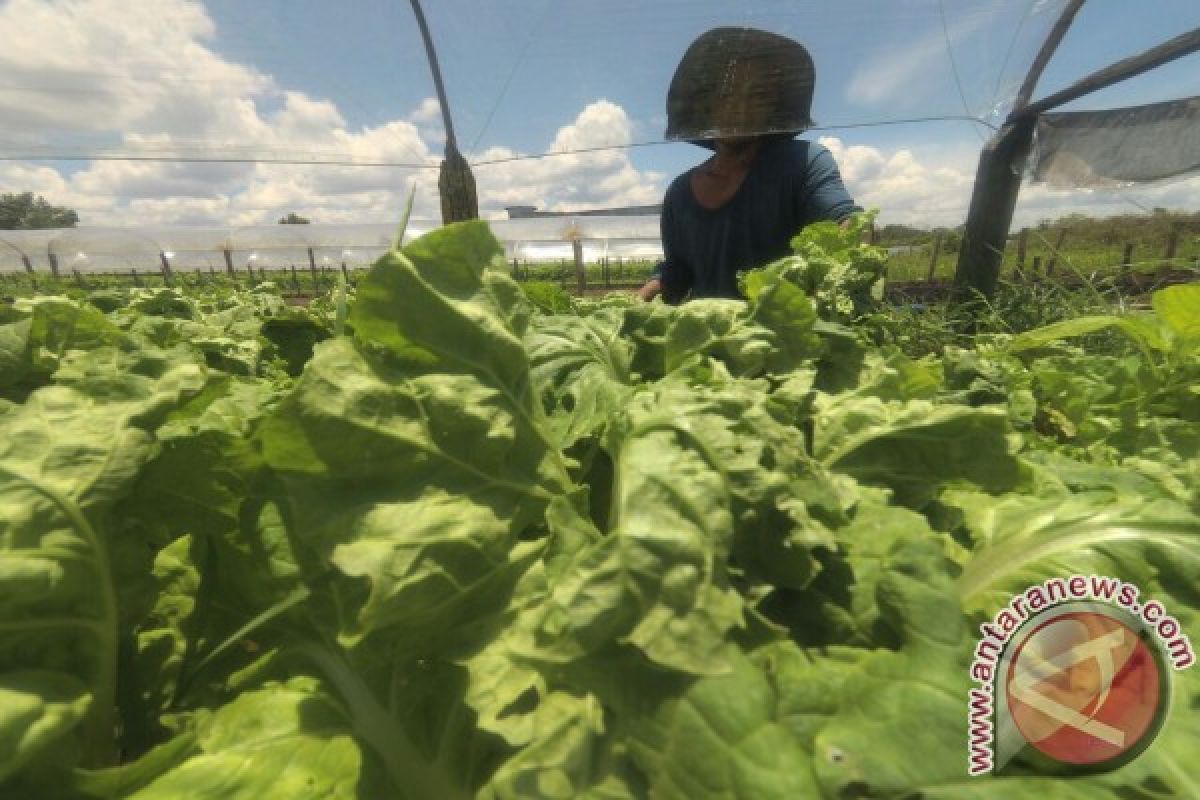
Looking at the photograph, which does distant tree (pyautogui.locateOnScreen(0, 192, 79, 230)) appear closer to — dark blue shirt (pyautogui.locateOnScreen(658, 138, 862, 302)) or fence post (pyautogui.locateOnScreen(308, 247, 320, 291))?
fence post (pyautogui.locateOnScreen(308, 247, 320, 291))

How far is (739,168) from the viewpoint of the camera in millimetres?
4500

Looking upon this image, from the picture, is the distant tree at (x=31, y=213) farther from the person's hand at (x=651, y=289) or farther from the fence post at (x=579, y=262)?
the person's hand at (x=651, y=289)

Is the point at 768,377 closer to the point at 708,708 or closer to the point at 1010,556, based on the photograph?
the point at 1010,556

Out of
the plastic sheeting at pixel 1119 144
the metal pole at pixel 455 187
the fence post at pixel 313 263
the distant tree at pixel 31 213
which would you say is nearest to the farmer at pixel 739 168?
the plastic sheeting at pixel 1119 144

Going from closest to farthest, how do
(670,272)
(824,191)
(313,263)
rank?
(824,191) → (670,272) → (313,263)

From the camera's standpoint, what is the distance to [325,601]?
3.15 feet

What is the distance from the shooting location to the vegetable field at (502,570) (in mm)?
726

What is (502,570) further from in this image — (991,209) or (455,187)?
(455,187)

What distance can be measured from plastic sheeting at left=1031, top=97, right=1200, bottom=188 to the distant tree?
78576mm

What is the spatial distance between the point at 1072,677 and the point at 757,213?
3710 millimetres

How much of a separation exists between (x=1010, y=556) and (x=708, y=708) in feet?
2.07

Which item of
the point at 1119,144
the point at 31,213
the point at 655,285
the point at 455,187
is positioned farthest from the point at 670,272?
the point at 31,213

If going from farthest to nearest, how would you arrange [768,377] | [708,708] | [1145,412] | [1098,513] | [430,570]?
[1145,412] → [768,377] → [1098,513] → [430,570] → [708,708]

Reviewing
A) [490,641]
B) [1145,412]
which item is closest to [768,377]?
[490,641]
